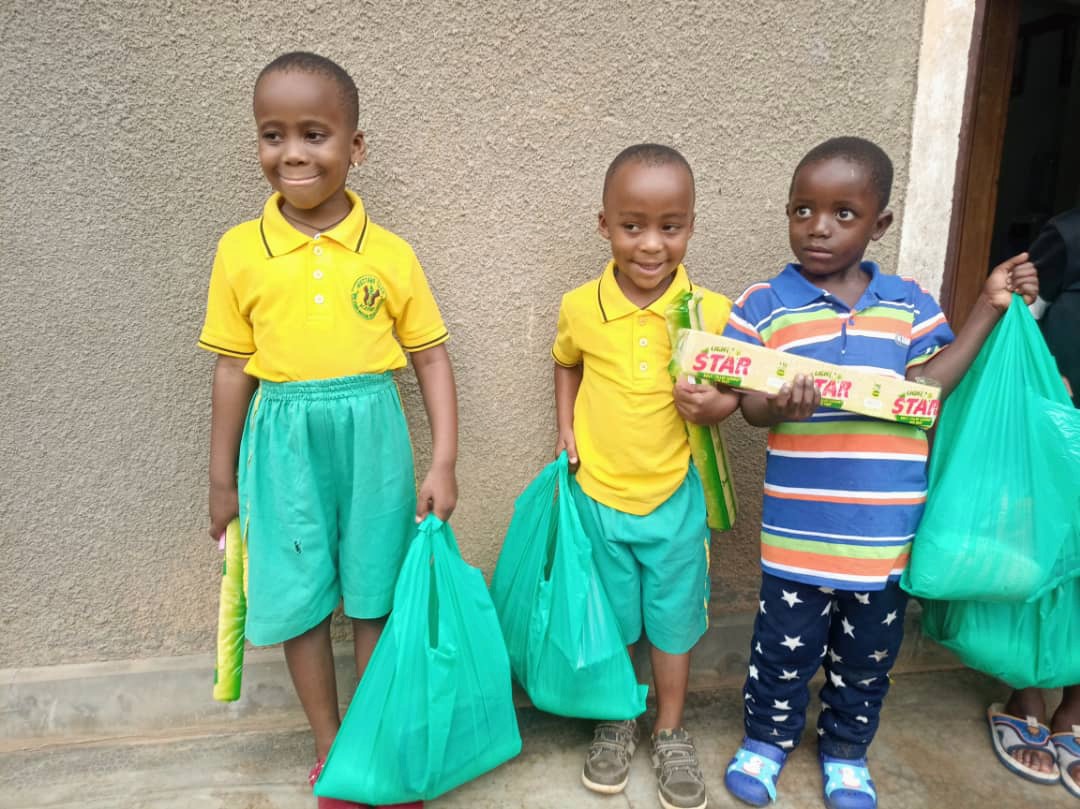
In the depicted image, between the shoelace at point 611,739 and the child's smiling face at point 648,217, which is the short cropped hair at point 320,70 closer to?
the child's smiling face at point 648,217

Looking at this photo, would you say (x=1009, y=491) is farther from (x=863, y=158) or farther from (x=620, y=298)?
(x=620, y=298)

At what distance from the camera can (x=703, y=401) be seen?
1.67 metres

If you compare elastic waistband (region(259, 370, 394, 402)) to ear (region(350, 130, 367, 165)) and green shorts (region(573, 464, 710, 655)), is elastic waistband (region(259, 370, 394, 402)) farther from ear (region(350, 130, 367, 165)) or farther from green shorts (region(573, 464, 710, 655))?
green shorts (region(573, 464, 710, 655))

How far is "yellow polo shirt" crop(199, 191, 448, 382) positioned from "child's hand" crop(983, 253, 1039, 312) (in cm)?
148

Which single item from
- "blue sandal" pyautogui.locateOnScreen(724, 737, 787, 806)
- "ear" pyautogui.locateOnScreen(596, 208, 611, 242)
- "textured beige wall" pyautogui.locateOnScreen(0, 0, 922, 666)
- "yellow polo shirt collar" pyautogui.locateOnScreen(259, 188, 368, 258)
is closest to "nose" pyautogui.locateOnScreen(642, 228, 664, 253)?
"ear" pyautogui.locateOnScreen(596, 208, 611, 242)

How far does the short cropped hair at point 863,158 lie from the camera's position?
1.65m

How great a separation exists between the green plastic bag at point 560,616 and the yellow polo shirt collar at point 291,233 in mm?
782

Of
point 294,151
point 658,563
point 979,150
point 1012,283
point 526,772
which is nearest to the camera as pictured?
point 294,151

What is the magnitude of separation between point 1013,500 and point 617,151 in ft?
4.60

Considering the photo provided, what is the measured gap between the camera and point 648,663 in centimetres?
237

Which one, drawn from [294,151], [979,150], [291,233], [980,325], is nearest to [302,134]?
[294,151]

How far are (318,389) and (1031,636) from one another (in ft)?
6.48

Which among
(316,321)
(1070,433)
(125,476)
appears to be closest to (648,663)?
(1070,433)

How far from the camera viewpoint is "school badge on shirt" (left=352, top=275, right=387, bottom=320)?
5.43 ft
